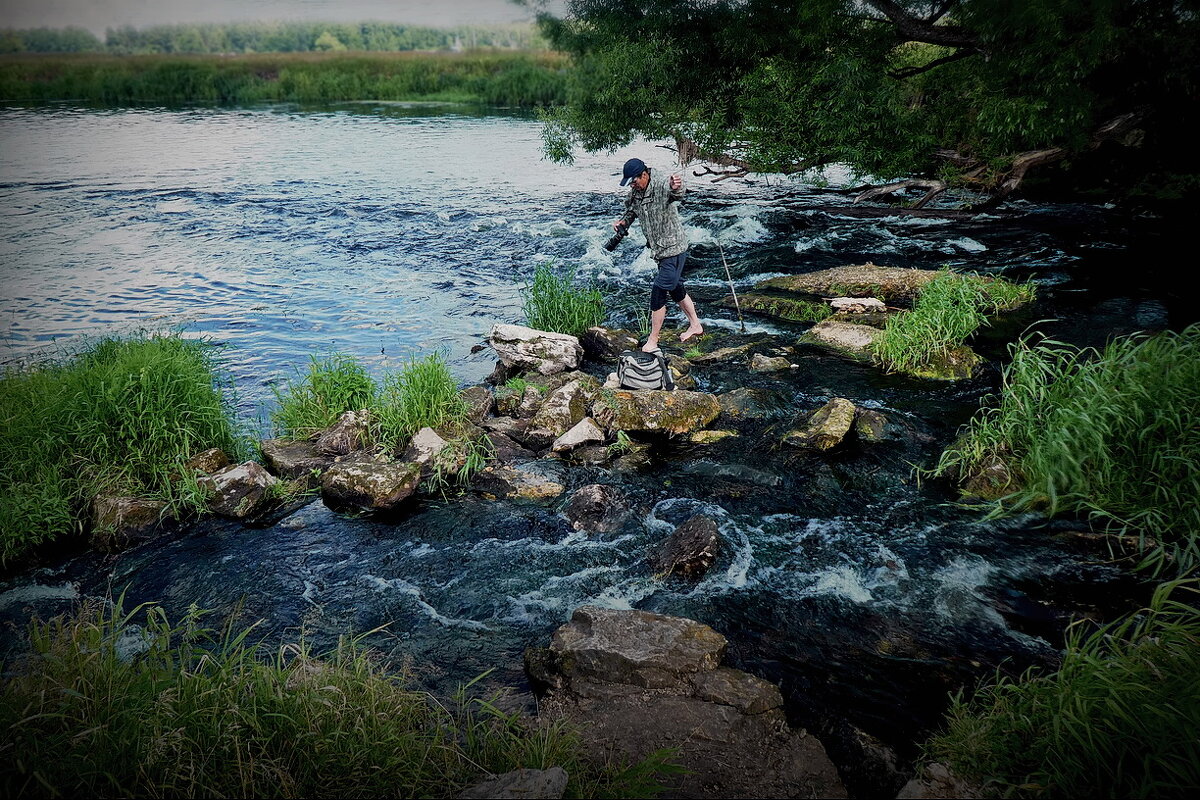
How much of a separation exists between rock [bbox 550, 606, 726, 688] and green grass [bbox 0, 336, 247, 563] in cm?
423

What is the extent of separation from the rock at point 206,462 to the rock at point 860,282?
377 inches

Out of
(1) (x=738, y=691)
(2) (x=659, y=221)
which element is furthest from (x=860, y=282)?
(1) (x=738, y=691)

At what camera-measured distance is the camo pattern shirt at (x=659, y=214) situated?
8789mm

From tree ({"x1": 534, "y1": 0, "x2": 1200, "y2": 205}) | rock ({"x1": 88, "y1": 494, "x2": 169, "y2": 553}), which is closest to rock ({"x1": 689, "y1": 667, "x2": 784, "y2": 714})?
rock ({"x1": 88, "y1": 494, "x2": 169, "y2": 553})

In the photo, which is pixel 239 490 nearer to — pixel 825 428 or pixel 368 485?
pixel 368 485

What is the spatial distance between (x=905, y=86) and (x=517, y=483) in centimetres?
1548

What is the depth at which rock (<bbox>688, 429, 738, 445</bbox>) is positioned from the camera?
730 cm

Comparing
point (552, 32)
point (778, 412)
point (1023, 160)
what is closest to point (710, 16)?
point (552, 32)

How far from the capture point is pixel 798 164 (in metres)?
16.5

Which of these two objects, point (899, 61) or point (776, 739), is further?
point (899, 61)

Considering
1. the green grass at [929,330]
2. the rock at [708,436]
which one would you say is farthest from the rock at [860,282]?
the rock at [708,436]

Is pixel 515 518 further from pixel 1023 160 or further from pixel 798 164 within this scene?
pixel 1023 160

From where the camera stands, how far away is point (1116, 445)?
5.34m

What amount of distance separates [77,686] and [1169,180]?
22.2m
